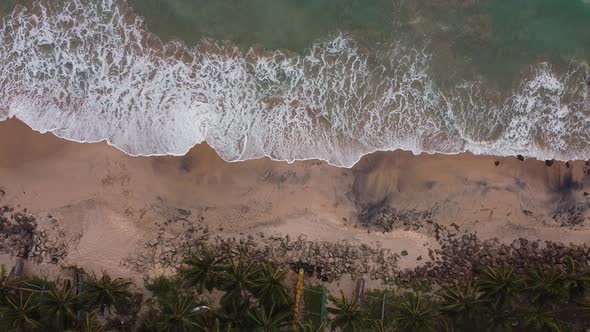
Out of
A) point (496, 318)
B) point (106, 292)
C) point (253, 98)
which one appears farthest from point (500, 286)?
point (106, 292)

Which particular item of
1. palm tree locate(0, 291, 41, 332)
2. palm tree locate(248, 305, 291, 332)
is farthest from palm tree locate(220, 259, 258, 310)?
palm tree locate(0, 291, 41, 332)

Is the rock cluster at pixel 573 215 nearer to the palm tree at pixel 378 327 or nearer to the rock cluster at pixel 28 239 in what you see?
the palm tree at pixel 378 327

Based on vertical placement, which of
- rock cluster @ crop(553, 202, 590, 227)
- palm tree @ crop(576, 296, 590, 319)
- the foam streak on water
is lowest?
palm tree @ crop(576, 296, 590, 319)

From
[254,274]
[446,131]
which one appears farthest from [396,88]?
[254,274]

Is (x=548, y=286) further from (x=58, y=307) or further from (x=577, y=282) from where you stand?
(x=58, y=307)

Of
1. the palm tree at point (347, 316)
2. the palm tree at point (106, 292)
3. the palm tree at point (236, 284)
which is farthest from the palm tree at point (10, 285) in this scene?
the palm tree at point (347, 316)

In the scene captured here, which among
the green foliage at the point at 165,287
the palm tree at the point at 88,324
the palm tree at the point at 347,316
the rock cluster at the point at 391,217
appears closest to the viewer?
the palm tree at the point at 88,324

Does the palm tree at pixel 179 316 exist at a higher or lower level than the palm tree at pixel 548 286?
lower

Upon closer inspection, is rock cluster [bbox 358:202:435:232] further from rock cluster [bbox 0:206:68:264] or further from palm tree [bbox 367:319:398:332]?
rock cluster [bbox 0:206:68:264]
